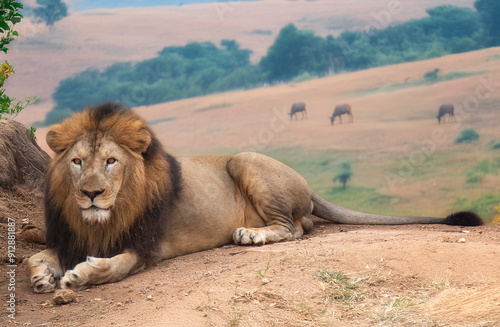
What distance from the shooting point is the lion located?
14.5 feet

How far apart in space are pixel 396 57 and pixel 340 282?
1037 cm

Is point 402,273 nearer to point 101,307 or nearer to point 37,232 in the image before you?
point 101,307

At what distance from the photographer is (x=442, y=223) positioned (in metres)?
6.34

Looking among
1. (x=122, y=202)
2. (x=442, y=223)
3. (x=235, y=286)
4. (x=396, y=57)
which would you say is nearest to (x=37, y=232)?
(x=122, y=202)

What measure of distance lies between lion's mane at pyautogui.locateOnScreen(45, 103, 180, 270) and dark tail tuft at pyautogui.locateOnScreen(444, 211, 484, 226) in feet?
9.43

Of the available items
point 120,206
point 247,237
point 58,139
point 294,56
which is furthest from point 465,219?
point 294,56

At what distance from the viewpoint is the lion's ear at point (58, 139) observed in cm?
455

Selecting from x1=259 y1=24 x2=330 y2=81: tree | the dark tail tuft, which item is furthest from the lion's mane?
x1=259 y1=24 x2=330 y2=81: tree

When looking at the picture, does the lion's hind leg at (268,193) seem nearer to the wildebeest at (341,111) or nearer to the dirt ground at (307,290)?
the dirt ground at (307,290)

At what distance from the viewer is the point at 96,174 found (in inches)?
171

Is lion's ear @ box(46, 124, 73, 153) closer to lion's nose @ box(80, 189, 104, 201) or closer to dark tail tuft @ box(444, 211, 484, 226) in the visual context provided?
lion's nose @ box(80, 189, 104, 201)

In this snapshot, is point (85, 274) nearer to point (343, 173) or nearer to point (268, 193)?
point (268, 193)

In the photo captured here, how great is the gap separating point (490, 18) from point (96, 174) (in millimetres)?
11132

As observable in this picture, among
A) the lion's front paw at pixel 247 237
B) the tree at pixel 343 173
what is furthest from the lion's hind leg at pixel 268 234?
the tree at pixel 343 173
